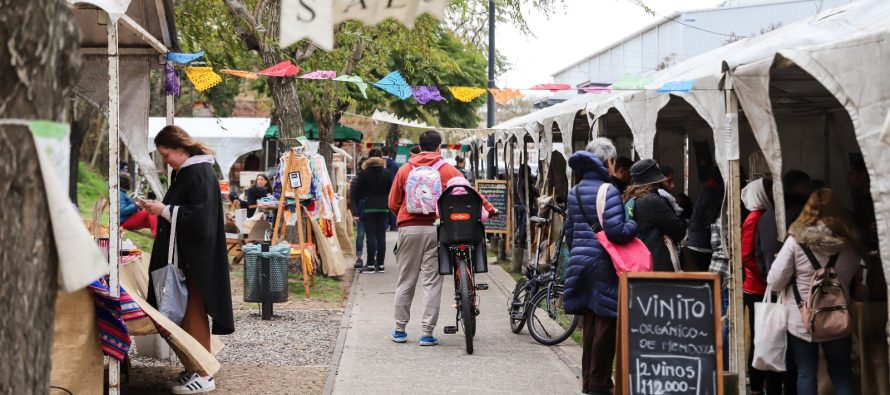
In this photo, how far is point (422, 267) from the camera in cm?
916

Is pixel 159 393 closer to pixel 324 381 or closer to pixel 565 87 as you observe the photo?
pixel 324 381

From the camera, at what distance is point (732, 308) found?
252 inches

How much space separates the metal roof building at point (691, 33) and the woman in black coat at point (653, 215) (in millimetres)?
18882

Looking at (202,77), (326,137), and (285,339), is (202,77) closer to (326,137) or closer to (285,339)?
(285,339)

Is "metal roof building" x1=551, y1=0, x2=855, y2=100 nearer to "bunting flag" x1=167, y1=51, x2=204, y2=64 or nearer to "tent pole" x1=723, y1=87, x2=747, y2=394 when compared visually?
"bunting flag" x1=167, y1=51, x2=204, y2=64

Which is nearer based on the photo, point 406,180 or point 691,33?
point 406,180

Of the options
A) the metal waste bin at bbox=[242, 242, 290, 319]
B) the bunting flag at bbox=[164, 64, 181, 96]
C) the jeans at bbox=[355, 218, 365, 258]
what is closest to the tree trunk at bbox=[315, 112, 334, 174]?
the jeans at bbox=[355, 218, 365, 258]

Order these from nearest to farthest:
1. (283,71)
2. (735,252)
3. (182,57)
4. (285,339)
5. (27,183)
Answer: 1. (27,183)
2. (735,252)
3. (182,57)
4. (285,339)
5. (283,71)

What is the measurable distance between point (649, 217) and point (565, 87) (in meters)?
4.27

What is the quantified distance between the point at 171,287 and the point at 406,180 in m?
2.83

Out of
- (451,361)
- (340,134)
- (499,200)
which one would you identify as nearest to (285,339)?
(451,361)

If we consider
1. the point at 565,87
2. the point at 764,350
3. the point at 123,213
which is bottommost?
the point at 764,350

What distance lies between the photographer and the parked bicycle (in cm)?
924

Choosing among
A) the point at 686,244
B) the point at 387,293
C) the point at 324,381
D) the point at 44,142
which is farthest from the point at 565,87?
the point at 44,142
